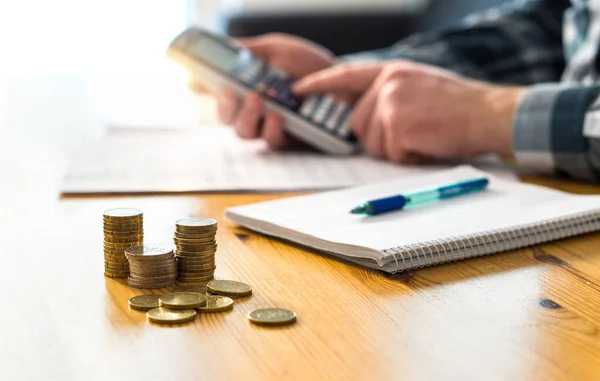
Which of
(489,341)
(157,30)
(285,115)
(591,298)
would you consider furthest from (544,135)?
(157,30)

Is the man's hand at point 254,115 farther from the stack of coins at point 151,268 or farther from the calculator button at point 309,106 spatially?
the stack of coins at point 151,268

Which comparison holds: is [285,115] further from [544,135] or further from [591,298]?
[591,298]

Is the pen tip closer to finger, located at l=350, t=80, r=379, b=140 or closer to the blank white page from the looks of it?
the blank white page

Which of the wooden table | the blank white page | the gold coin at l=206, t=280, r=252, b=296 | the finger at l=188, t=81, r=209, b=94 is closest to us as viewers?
the wooden table

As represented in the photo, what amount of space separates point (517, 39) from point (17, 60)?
2860 mm

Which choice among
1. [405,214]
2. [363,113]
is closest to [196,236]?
[405,214]

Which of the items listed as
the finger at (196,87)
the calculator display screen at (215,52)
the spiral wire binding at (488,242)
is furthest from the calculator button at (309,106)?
the spiral wire binding at (488,242)

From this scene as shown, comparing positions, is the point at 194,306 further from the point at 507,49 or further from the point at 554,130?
the point at 507,49

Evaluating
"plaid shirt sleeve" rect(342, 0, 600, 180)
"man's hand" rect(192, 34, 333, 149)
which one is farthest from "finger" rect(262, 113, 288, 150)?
"plaid shirt sleeve" rect(342, 0, 600, 180)

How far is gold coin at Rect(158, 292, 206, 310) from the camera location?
0.52 m

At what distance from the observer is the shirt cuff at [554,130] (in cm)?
98

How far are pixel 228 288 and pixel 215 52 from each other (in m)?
0.67

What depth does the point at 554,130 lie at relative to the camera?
0.99 meters

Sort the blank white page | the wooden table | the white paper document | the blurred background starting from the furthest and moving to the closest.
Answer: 1. the blurred background
2. the white paper document
3. the blank white page
4. the wooden table
